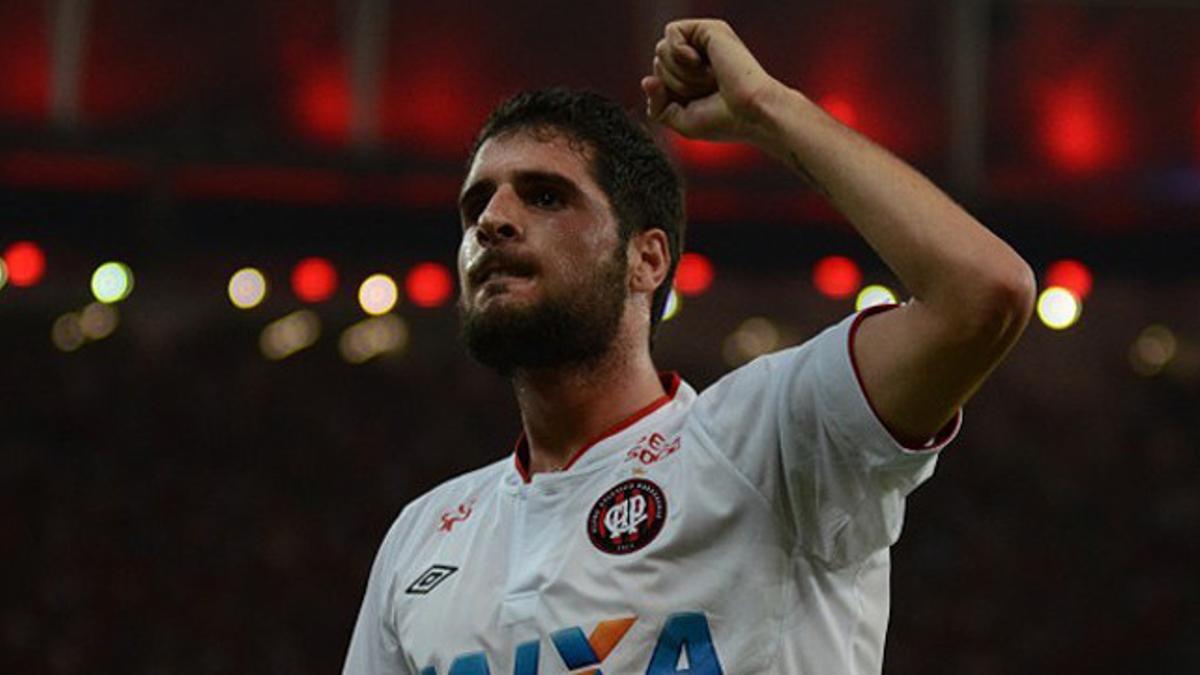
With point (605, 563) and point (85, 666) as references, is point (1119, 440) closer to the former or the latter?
point (85, 666)

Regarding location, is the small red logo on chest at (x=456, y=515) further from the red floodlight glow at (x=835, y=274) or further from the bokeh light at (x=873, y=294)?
the red floodlight glow at (x=835, y=274)

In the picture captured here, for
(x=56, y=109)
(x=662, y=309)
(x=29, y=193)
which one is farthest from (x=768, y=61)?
(x=662, y=309)

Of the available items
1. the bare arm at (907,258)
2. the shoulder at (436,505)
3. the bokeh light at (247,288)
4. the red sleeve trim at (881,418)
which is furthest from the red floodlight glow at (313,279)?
the red sleeve trim at (881,418)

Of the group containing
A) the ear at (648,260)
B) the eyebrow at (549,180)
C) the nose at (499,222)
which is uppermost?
the eyebrow at (549,180)

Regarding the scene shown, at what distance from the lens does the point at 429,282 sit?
13914 mm

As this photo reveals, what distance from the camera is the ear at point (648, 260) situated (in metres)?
3.25

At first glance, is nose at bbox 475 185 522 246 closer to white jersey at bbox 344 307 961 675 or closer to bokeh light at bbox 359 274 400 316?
white jersey at bbox 344 307 961 675

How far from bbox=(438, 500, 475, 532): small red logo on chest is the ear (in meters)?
0.48

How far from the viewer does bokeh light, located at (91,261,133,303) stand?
14297 mm

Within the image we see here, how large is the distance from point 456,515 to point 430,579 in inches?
7.1

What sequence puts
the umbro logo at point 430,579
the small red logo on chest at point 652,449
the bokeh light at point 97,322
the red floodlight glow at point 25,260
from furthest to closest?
the bokeh light at point 97,322 < the red floodlight glow at point 25,260 < the umbro logo at point 430,579 < the small red logo on chest at point 652,449

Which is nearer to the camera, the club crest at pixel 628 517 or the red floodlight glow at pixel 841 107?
the club crest at pixel 628 517

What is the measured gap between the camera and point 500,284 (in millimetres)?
3062

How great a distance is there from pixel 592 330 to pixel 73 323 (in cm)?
1290
